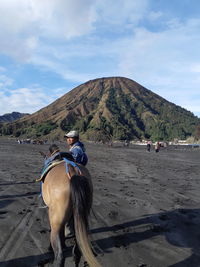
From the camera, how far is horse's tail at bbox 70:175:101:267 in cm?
343

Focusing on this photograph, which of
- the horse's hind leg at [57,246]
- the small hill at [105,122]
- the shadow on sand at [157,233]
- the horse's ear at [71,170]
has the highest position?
the small hill at [105,122]

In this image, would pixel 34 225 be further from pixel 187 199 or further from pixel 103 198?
pixel 187 199

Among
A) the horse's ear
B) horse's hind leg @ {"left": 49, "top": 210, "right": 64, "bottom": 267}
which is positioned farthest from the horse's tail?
horse's hind leg @ {"left": 49, "top": 210, "right": 64, "bottom": 267}

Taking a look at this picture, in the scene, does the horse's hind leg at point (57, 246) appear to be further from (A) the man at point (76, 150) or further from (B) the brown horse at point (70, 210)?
(A) the man at point (76, 150)

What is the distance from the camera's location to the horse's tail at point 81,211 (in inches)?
135

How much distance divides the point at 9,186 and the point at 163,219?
673cm

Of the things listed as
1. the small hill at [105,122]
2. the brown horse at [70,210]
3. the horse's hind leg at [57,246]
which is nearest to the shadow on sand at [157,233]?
the horse's hind leg at [57,246]

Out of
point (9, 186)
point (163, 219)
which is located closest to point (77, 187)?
point (163, 219)

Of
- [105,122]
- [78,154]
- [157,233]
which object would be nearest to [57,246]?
[78,154]

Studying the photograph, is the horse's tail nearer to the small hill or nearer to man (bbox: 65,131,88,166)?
man (bbox: 65,131,88,166)

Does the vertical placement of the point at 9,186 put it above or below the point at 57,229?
below

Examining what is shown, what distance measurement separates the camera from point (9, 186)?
9773 mm

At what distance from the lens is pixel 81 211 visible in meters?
3.55

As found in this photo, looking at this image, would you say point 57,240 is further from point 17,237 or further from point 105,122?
point 105,122
